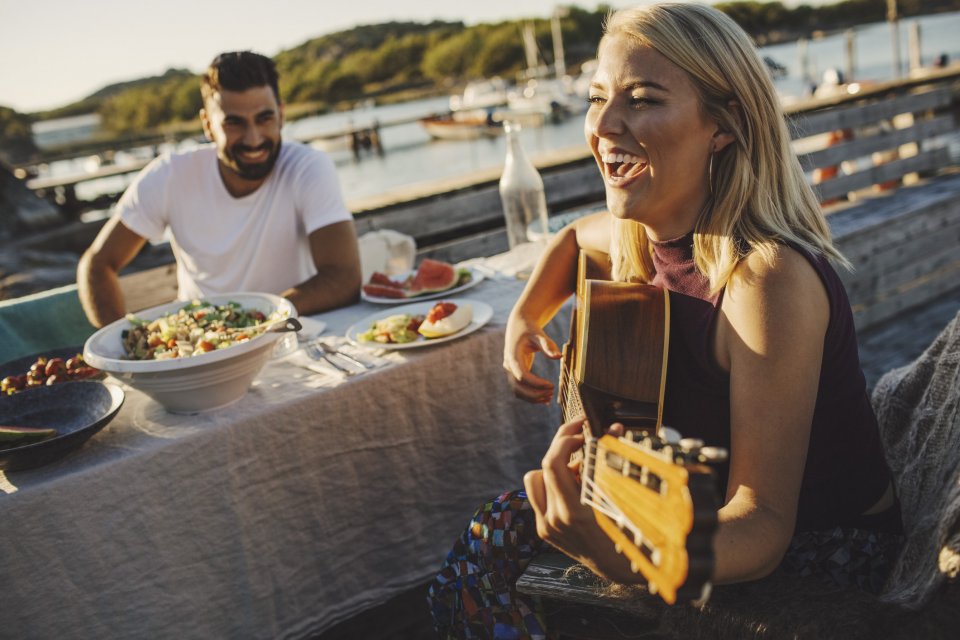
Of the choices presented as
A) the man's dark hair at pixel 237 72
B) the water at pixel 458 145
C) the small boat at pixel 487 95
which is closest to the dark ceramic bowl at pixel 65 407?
the man's dark hair at pixel 237 72

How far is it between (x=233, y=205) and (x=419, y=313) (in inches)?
48.8

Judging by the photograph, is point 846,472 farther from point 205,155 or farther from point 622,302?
point 205,155

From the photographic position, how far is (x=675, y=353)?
53.8 inches

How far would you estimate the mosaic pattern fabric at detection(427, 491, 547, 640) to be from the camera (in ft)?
4.96

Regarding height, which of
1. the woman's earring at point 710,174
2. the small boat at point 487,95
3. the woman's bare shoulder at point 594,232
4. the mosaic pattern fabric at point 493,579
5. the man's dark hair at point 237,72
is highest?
the small boat at point 487,95

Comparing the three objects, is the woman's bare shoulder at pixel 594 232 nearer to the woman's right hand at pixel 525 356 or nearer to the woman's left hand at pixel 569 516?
the woman's right hand at pixel 525 356

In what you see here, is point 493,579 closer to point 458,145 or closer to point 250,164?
point 250,164

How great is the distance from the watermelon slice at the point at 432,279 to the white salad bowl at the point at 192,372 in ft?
2.73

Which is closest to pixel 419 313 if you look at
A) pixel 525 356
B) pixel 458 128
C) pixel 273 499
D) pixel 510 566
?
pixel 525 356

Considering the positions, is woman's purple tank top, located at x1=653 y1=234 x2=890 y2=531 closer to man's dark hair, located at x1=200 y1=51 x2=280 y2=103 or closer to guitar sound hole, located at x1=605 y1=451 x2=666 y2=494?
guitar sound hole, located at x1=605 y1=451 x2=666 y2=494

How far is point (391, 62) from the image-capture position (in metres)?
81.1

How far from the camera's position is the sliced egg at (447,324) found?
206 centimetres

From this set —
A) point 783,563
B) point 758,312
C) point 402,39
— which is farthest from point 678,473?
point 402,39

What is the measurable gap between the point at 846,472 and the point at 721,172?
641 mm
